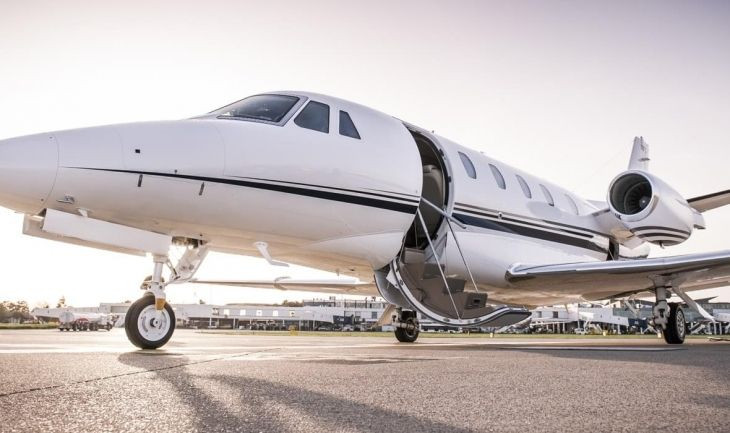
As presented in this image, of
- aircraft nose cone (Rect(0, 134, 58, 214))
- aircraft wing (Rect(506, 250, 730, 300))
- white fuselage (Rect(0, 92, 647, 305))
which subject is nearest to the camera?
aircraft nose cone (Rect(0, 134, 58, 214))

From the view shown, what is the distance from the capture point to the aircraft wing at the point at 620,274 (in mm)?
8438

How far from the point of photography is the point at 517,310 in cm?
741

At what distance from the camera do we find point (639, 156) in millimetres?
14094

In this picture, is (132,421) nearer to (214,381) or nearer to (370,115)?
(214,381)

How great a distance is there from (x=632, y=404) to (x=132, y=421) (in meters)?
1.92

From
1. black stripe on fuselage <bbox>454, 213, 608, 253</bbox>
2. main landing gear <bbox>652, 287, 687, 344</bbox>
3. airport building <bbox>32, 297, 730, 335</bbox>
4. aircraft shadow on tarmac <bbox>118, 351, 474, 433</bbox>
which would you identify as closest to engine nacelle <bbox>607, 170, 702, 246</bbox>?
black stripe on fuselage <bbox>454, 213, 608, 253</bbox>

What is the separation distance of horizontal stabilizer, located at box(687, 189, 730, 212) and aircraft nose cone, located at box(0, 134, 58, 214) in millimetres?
11348

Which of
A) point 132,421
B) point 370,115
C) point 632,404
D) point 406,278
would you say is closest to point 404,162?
point 370,115

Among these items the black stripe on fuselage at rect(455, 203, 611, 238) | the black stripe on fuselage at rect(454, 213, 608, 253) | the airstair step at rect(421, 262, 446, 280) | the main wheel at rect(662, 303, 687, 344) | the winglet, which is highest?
the winglet

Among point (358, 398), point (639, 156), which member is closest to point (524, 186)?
point (639, 156)

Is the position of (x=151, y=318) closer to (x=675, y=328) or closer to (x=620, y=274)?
(x=620, y=274)

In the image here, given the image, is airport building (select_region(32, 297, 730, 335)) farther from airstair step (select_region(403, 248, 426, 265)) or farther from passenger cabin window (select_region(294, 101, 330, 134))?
passenger cabin window (select_region(294, 101, 330, 134))

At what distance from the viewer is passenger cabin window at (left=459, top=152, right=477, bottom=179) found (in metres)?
9.09

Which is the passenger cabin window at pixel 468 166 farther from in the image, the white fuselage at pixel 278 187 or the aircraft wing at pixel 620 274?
the aircraft wing at pixel 620 274
